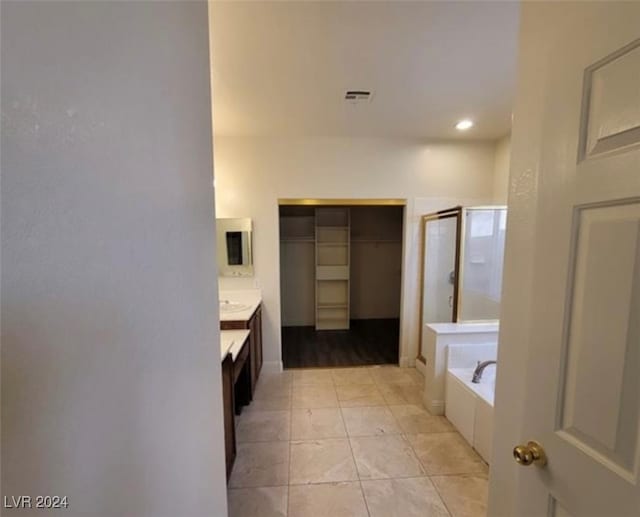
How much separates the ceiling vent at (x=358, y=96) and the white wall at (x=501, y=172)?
1796mm

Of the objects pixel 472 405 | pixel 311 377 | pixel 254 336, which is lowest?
pixel 311 377

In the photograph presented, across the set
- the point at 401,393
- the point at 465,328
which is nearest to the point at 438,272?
the point at 465,328

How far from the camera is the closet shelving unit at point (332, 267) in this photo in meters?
5.08

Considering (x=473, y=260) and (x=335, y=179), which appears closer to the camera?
(x=473, y=260)

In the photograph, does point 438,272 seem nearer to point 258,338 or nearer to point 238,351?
point 258,338

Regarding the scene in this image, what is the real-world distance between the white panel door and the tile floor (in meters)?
1.23

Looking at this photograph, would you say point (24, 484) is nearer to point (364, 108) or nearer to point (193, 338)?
point (193, 338)

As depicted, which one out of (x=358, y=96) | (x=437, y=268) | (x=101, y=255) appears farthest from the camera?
(x=437, y=268)

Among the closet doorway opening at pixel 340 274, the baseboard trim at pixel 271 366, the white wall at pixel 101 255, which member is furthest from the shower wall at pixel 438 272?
the white wall at pixel 101 255

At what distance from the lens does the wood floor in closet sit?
12.4ft

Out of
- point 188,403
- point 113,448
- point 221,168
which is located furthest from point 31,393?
point 221,168

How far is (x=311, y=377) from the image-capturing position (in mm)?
3334

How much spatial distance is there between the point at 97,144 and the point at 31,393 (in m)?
0.41

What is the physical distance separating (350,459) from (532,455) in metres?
1.58
